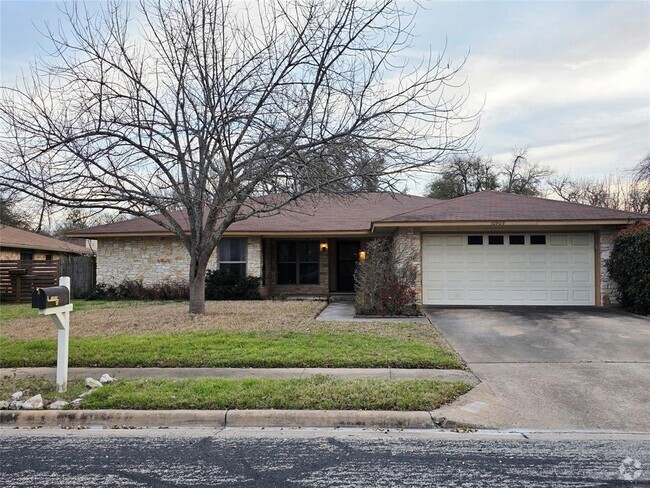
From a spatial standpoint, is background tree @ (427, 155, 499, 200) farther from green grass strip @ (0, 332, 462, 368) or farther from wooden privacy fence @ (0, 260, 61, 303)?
green grass strip @ (0, 332, 462, 368)

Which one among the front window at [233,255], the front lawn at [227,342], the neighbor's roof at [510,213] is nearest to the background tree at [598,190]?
the neighbor's roof at [510,213]

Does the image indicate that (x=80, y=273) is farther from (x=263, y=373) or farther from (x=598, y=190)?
(x=598, y=190)

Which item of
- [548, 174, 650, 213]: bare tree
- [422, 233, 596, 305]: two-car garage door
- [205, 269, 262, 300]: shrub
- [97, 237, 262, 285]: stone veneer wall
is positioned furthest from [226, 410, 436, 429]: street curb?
[548, 174, 650, 213]: bare tree

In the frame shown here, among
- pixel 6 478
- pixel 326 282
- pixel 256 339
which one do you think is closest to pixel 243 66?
pixel 256 339

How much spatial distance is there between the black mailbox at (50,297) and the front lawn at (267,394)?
3.70 ft

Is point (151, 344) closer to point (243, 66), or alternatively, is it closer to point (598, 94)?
point (243, 66)

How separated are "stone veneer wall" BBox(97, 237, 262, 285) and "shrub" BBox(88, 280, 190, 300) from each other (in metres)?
0.21

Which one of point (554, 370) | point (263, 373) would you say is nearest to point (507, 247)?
point (554, 370)

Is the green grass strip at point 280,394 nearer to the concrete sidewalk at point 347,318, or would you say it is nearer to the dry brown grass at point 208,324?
the dry brown grass at point 208,324

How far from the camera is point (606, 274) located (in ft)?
45.2

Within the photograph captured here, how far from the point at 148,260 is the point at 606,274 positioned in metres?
15.9

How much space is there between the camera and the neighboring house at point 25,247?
21.7 metres

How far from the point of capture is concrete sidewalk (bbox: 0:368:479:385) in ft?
20.9

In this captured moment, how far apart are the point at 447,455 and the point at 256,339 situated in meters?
5.08
